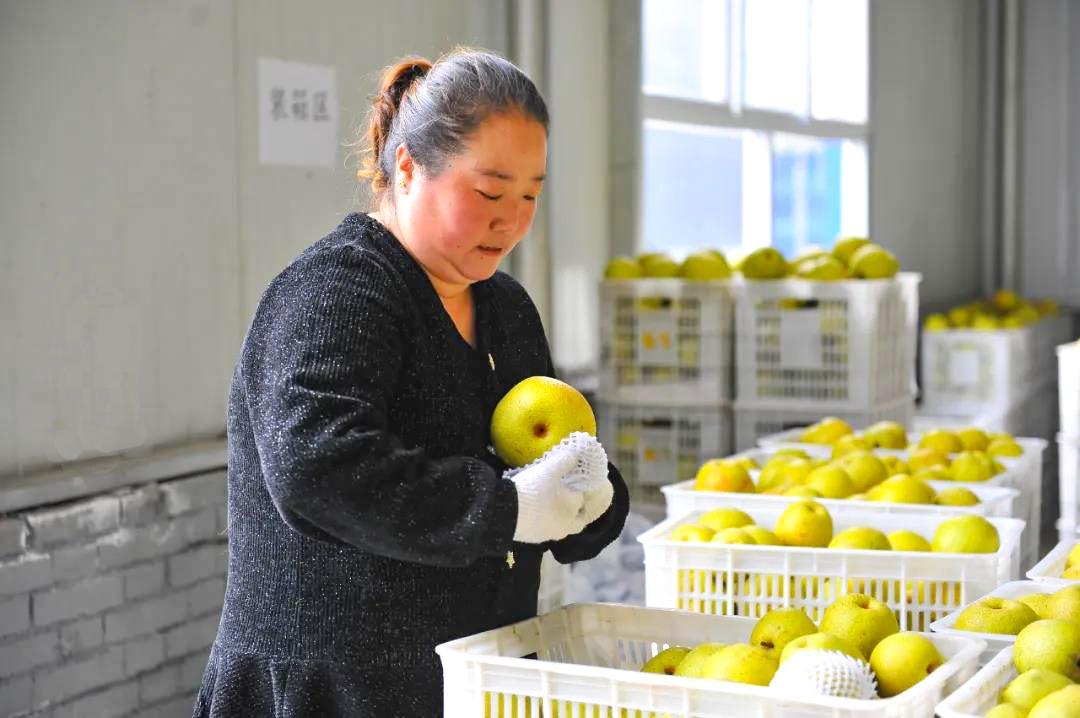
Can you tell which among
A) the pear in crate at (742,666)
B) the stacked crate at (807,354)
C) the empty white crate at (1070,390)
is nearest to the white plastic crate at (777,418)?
the stacked crate at (807,354)

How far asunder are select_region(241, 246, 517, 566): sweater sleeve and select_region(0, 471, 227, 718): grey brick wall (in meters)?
1.49

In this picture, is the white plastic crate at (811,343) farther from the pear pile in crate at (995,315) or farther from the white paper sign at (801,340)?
the pear pile in crate at (995,315)

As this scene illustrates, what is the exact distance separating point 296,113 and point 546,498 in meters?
2.30

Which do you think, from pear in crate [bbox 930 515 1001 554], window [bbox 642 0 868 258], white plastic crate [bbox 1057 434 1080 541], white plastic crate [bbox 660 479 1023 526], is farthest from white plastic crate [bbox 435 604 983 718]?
window [bbox 642 0 868 258]

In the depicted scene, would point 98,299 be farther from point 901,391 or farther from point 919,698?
point 901,391

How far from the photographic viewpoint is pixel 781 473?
8.98ft

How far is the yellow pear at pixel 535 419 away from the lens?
163 cm

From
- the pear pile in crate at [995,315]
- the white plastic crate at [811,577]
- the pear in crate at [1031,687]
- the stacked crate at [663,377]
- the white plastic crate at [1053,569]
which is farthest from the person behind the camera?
the pear pile in crate at [995,315]

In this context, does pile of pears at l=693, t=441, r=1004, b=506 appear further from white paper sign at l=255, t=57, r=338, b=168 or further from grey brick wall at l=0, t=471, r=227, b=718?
white paper sign at l=255, t=57, r=338, b=168

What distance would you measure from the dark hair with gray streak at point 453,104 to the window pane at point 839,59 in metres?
5.38

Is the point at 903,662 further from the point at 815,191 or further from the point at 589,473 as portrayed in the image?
the point at 815,191

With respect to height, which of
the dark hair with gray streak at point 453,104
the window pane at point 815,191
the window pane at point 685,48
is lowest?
the dark hair with gray streak at point 453,104

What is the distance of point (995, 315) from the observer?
6.68 meters

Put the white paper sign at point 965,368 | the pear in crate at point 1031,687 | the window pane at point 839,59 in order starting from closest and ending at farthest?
the pear in crate at point 1031,687 < the white paper sign at point 965,368 < the window pane at point 839,59
